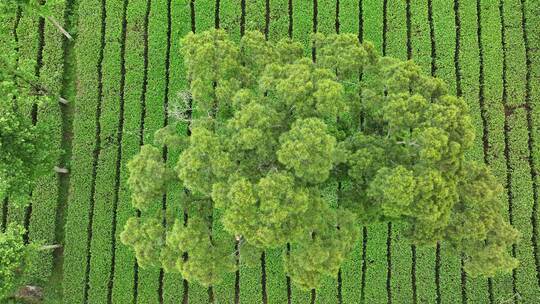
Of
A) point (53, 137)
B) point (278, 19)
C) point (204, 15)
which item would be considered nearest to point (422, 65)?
point (278, 19)

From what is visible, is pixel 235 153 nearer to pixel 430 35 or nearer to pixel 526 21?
pixel 430 35

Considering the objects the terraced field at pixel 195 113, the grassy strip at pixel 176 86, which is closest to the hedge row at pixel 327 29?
the terraced field at pixel 195 113

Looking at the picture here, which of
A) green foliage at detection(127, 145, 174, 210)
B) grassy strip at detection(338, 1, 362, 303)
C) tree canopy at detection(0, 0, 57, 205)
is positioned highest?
tree canopy at detection(0, 0, 57, 205)

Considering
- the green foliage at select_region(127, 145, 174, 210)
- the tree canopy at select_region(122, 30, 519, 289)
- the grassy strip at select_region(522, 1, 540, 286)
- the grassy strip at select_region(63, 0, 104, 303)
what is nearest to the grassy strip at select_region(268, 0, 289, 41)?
the tree canopy at select_region(122, 30, 519, 289)

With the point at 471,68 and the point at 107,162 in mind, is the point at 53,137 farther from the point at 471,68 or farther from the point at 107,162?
the point at 471,68

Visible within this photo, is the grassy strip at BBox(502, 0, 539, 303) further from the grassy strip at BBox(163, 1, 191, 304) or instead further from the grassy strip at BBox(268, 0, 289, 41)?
the grassy strip at BBox(163, 1, 191, 304)

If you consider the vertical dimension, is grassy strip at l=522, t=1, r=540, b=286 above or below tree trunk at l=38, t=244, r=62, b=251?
above

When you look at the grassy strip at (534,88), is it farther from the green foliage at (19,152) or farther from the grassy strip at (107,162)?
the green foliage at (19,152)
